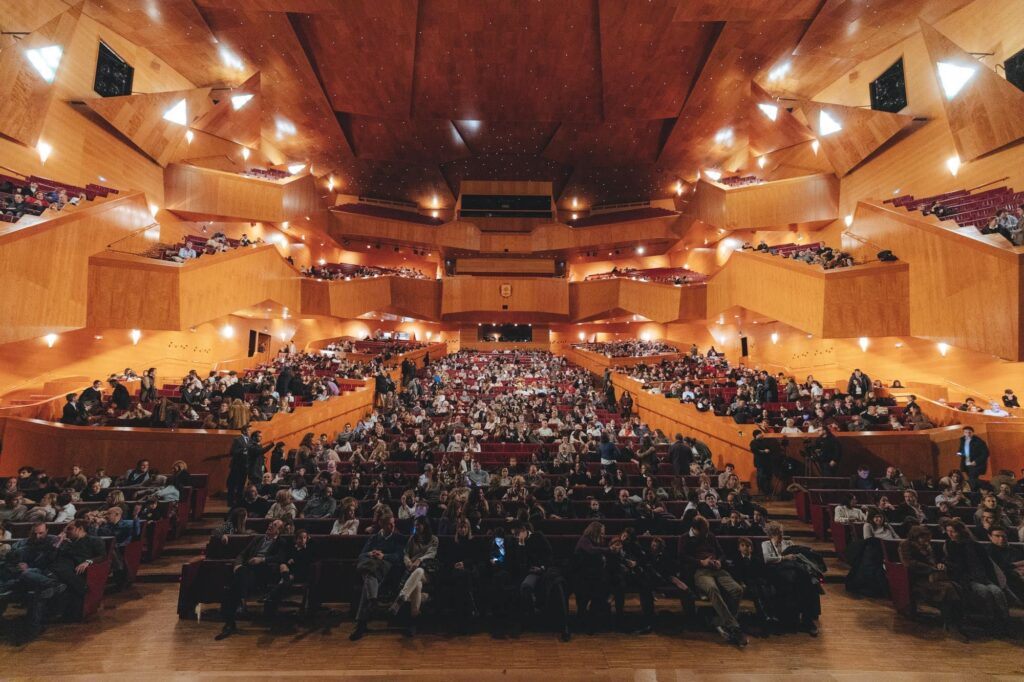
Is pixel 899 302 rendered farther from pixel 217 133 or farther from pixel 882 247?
pixel 217 133

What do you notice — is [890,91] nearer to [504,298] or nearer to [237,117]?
[504,298]

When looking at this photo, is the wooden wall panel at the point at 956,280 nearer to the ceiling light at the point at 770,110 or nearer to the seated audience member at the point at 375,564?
the ceiling light at the point at 770,110

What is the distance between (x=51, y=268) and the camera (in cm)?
878

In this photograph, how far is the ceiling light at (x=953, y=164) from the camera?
10.8m

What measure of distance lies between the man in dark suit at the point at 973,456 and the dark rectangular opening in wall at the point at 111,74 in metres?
16.9

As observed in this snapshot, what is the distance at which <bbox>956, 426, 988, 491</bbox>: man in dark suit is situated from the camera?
240 inches

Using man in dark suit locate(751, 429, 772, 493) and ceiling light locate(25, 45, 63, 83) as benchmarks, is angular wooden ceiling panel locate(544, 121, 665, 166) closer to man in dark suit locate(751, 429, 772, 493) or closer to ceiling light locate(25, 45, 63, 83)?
ceiling light locate(25, 45, 63, 83)

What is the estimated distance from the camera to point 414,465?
6680mm

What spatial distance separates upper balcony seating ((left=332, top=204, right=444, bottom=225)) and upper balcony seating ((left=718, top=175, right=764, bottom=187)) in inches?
465

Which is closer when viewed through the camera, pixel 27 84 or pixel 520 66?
pixel 27 84

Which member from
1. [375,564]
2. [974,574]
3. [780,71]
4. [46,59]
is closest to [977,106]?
[780,71]

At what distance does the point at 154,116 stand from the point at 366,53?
5354mm

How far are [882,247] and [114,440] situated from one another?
44.8ft

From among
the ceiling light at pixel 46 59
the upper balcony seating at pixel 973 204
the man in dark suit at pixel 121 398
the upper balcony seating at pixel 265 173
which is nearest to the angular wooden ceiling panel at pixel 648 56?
the upper balcony seating at pixel 973 204
